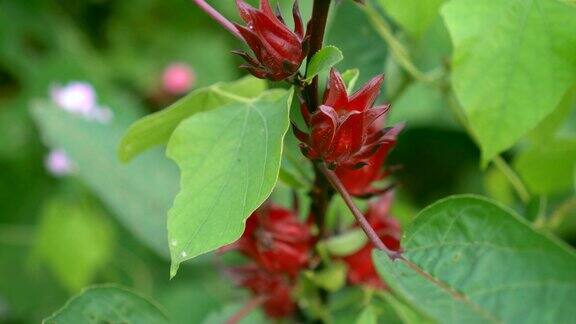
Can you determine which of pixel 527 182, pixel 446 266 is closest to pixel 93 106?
pixel 527 182

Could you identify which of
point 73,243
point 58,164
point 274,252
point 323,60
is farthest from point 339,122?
point 58,164

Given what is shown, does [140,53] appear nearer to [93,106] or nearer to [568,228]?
[93,106]

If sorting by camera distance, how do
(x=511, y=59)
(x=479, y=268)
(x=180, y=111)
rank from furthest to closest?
1. (x=180, y=111)
2. (x=511, y=59)
3. (x=479, y=268)

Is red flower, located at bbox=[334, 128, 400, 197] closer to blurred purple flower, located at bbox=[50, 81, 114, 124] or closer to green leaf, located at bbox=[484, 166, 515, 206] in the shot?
green leaf, located at bbox=[484, 166, 515, 206]

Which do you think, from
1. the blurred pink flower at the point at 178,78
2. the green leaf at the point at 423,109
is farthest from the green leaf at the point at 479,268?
the blurred pink flower at the point at 178,78

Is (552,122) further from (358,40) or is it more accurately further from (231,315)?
(231,315)
